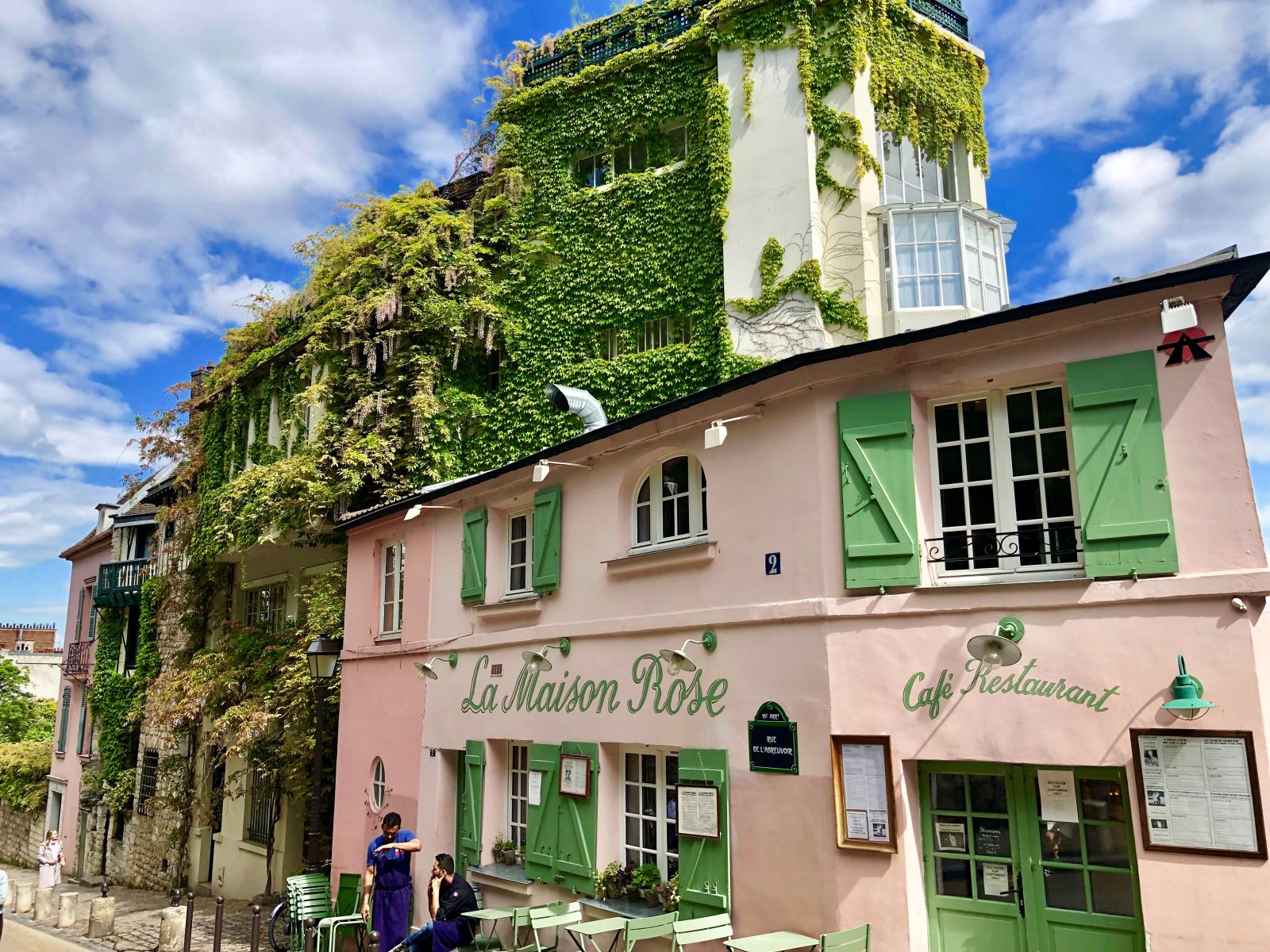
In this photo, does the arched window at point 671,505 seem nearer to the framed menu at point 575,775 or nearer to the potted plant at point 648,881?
the framed menu at point 575,775

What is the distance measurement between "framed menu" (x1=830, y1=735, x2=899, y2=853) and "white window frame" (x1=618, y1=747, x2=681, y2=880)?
185 cm

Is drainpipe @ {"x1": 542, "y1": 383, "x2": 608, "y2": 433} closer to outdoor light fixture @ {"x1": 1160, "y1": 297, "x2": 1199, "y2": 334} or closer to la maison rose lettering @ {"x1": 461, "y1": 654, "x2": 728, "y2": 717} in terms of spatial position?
la maison rose lettering @ {"x1": 461, "y1": 654, "x2": 728, "y2": 717}

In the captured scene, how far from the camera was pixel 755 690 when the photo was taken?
27.2 feet

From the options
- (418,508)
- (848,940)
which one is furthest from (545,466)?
(848,940)

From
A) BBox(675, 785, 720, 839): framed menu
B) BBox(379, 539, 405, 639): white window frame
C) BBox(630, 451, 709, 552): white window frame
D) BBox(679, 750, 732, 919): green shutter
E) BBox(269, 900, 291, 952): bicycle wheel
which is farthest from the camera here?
BBox(379, 539, 405, 639): white window frame

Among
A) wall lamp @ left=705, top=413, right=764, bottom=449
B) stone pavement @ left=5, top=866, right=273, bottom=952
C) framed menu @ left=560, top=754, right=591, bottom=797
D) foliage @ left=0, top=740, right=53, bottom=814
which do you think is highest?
wall lamp @ left=705, top=413, right=764, bottom=449

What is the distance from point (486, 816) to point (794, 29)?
44.1 ft

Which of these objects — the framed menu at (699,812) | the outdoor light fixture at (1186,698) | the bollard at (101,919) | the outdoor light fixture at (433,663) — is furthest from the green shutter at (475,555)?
the bollard at (101,919)

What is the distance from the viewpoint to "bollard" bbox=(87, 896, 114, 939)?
50.5ft

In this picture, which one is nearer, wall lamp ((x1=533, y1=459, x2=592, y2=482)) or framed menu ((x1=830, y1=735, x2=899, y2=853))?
framed menu ((x1=830, y1=735, x2=899, y2=853))

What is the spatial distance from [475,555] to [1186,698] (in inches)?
316

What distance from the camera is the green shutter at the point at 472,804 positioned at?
37.4 ft

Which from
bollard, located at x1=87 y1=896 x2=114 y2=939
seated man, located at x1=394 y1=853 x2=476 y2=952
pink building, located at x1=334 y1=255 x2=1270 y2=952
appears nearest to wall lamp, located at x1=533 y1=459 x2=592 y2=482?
pink building, located at x1=334 y1=255 x2=1270 y2=952

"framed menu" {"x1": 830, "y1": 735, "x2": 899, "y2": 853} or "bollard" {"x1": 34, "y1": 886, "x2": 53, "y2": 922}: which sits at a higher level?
"framed menu" {"x1": 830, "y1": 735, "x2": 899, "y2": 853}
